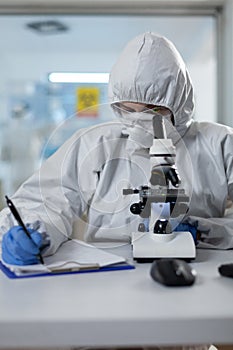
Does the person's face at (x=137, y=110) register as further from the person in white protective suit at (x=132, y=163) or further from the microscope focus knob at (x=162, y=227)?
the microscope focus knob at (x=162, y=227)

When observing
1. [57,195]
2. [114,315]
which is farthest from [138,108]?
[114,315]

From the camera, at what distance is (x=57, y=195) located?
4.01 feet

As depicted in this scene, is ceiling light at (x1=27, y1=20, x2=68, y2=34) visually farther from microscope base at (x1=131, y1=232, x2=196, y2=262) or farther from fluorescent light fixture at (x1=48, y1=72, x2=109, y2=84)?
microscope base at (x1=131, y1=232, x2=196, y2=262)

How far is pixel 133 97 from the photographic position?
120 cm

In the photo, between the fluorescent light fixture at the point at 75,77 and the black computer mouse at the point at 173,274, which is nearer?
the black computer mouse at the point at 173,274

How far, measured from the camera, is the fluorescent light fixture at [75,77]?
3148 millimetres

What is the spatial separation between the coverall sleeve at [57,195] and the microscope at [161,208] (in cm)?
20

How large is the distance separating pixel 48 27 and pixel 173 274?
2.61 m

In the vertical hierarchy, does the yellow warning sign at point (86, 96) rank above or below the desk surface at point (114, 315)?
above

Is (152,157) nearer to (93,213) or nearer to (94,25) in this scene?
(93,213)

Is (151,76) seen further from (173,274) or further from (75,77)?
(75,77)

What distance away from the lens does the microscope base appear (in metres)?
0.97

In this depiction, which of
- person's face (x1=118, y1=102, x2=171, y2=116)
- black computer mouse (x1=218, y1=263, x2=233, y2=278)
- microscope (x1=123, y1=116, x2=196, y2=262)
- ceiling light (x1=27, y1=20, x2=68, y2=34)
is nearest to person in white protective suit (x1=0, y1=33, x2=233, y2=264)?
person's face (x1=118, y1=102, x2=171, y2=116)

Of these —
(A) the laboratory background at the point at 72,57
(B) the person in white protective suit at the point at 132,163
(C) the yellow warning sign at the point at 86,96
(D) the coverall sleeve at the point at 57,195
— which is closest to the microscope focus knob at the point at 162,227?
(B) the person in white protective suit at the point at 132,163
